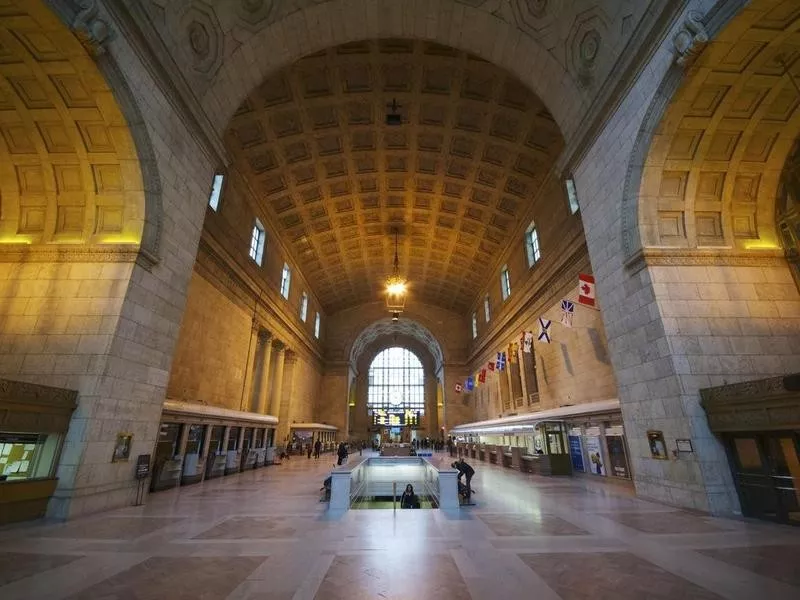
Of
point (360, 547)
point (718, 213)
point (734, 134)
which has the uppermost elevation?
point (734, 134)

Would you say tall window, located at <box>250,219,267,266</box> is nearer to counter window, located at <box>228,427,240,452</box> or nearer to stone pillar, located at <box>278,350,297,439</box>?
stone pillar, located at <box>278,350,297,439</box>

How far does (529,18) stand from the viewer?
39.0 feet

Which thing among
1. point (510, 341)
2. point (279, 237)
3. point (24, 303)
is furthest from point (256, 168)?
point (510, 341)

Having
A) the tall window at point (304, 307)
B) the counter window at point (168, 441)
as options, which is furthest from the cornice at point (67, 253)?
the tall window at point (304, 307)

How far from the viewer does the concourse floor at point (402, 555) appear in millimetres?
3965

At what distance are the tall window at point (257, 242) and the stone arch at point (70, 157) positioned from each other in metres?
10.9

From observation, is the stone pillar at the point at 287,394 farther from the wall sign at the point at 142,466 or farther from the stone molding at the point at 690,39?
the stone molding at the point at 690,39

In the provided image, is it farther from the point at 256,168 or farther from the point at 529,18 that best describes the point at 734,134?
the point at 256,168

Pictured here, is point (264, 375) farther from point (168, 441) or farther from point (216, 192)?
point (216, 192)

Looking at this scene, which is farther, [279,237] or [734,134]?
[279,237]

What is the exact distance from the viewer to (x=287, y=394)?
26.8 m

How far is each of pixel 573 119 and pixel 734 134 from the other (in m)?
4.30

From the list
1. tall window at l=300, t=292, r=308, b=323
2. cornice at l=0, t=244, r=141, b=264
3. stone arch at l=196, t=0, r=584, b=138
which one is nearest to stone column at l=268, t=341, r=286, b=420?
tall window at l=300, t=292, r=308, b=323

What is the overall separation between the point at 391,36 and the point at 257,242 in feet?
41.5
